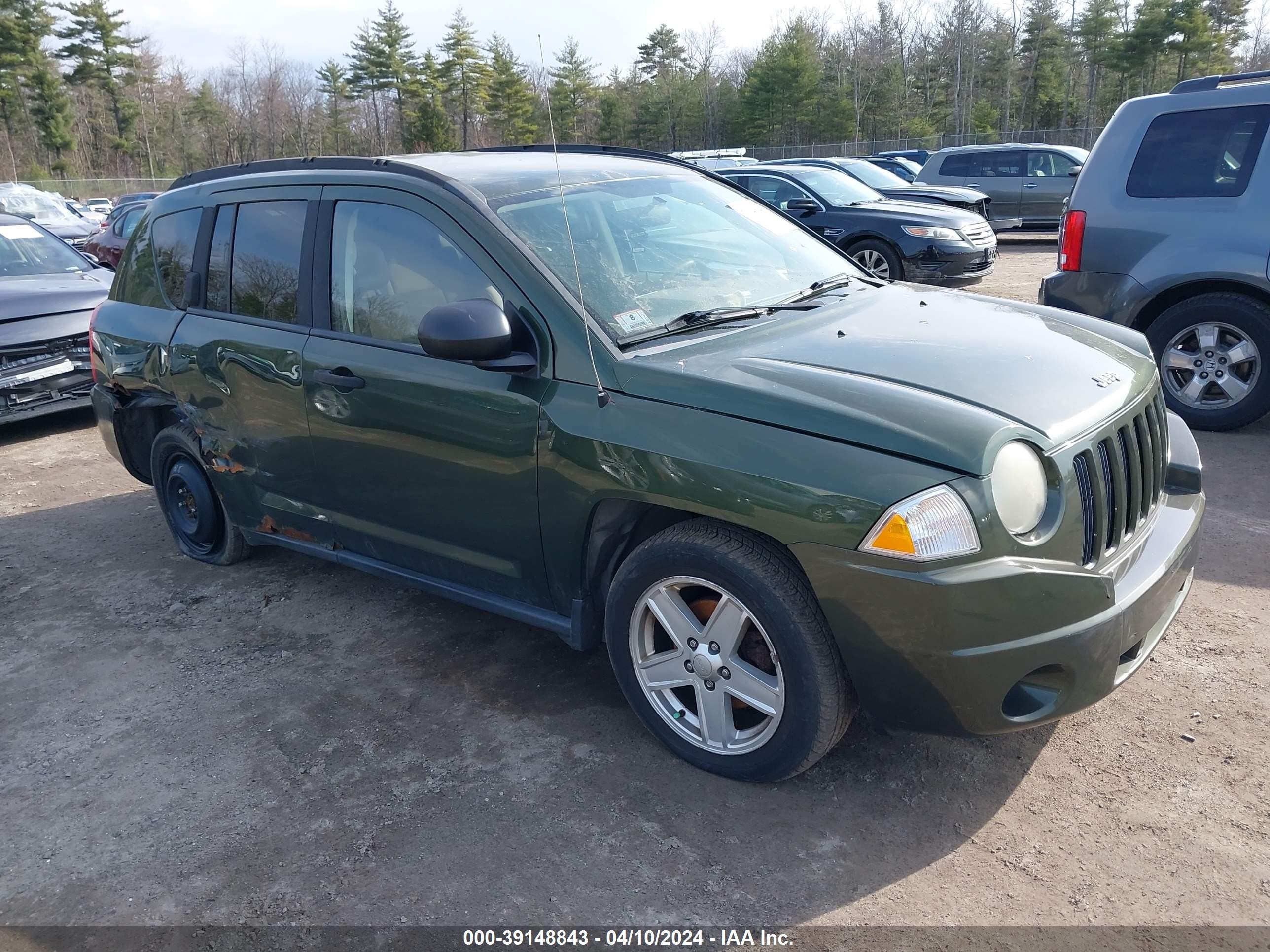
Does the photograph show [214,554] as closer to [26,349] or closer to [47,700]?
[47,700]

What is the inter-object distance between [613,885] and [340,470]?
1.97 metres

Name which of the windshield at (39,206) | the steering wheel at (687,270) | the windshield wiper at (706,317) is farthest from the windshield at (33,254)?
the windshield at (39,206)

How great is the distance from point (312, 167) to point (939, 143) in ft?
159

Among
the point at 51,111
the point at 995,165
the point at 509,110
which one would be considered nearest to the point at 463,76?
the point at 509,110

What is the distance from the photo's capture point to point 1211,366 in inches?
244

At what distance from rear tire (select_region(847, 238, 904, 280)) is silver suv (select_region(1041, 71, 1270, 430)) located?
564cm

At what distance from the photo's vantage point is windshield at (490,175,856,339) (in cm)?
326

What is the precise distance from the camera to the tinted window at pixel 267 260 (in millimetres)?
3898

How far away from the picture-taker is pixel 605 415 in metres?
2.93

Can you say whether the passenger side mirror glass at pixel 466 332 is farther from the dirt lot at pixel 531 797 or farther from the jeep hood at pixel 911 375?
the dirt lot at pixel 531 797

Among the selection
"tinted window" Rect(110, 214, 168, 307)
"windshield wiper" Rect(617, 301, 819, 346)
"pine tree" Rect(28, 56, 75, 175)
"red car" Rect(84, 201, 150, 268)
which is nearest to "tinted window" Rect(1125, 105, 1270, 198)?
"windshield wiper" Rect(617, 301, 819, 346)

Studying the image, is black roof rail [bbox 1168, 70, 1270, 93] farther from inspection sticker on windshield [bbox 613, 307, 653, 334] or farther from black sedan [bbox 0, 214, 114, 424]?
black sedan [bbox 0, 214, 114, 424]

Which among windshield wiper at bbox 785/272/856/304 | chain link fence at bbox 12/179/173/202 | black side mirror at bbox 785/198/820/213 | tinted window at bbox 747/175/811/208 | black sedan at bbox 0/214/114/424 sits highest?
chain link fence at bbox 12/179/173/202

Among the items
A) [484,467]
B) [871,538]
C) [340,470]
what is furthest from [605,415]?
[340,470]
